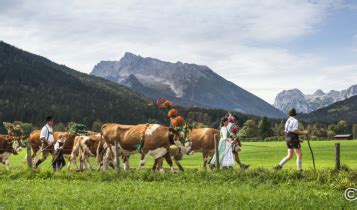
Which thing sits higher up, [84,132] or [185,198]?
[84,132]

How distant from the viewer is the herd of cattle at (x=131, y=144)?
861 inches

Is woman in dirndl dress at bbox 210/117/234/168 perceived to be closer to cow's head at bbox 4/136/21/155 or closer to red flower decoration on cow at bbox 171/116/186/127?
red flower decoration on cow at bbox 171/116/186/127

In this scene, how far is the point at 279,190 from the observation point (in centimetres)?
1525

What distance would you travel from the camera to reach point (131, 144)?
74.3 feet

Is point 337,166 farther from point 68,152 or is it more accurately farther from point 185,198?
point 68,152

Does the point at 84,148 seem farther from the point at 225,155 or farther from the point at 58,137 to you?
the point at 225,155

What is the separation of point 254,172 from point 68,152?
1317cm

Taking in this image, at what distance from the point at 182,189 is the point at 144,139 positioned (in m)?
6.85

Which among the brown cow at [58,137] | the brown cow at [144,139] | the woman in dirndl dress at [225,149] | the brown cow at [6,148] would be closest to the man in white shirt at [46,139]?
the brown cow at [58,137]

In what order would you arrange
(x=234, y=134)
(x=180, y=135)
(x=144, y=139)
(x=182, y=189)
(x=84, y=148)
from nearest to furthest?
(x=182, y=189) → (x=144, y=139) → (x=180, y=135) → (x=234, y=134) → (x=84, y=148)

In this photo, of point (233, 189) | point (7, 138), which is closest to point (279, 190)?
point (233, 189)
